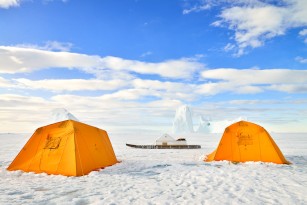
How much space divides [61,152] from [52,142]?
33.0 inches

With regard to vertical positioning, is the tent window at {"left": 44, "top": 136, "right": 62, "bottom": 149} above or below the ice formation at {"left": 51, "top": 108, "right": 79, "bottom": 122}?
below

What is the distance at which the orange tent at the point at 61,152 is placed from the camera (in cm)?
1273

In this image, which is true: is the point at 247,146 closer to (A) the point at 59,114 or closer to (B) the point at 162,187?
(B) the point at 162,187

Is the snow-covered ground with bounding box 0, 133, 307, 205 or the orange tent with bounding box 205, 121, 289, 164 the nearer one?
the snow-covered ground with bounding box 0, 133, 307, 205

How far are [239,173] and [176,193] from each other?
5.07 meters

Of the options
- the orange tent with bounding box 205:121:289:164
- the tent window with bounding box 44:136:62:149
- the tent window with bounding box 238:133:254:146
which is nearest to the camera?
the tent window with bounding box 44:136:62:149

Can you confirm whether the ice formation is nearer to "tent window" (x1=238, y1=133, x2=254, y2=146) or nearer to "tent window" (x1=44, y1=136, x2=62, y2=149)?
"tent window" (x1=238, y1=133, x2=254, y2=146)

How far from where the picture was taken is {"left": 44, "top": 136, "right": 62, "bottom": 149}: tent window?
13.4m

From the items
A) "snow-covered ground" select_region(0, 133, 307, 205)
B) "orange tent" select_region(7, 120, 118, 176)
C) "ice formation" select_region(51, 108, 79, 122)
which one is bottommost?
"snow-covered ground" select_region(0, 133, 307, 205)

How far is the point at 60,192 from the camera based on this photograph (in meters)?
9.31

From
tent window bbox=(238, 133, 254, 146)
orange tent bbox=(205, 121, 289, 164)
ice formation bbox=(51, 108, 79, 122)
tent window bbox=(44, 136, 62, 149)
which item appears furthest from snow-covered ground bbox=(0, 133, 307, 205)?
ice formation bbox=(51, 108, 79, 122)

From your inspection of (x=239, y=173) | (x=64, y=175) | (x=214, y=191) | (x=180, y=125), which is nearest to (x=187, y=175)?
(x=239, y=173)

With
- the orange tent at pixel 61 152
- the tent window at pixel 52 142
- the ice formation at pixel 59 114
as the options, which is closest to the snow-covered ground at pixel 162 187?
the orange tent at pixel 61 152

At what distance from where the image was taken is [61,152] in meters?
13.1
